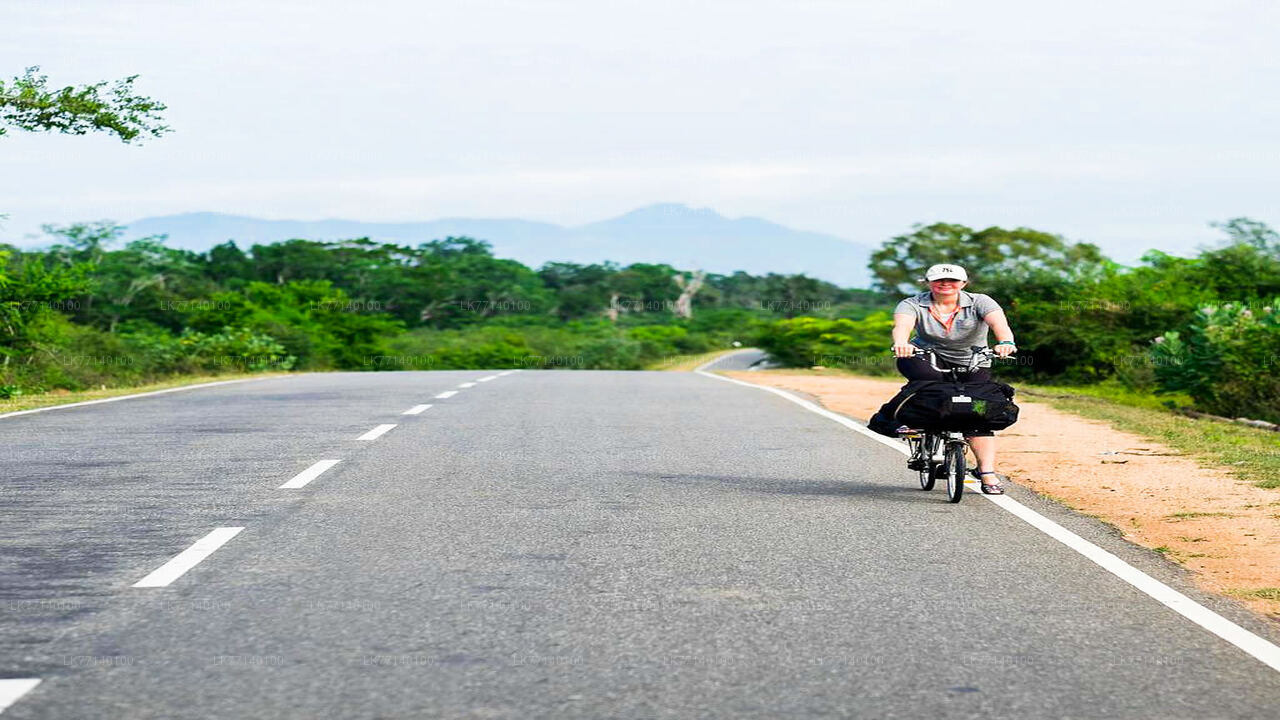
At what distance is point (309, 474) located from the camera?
10.4 metres

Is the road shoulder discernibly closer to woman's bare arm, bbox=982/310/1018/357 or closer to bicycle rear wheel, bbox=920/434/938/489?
bicycle rear wheel, bbox=920/434/938/489

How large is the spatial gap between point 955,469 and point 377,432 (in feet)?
21.1

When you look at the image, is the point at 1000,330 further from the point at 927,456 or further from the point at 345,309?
the point at 345,309

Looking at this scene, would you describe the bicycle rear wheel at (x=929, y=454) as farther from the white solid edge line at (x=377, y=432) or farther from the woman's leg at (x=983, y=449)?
the white solid edge line at (x=377, y=432)

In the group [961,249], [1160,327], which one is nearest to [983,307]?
[1160,327]

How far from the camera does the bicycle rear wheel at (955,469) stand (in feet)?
29.9

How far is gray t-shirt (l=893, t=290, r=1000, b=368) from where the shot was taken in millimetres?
9344

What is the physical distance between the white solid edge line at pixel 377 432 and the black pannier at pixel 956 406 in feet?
18.9

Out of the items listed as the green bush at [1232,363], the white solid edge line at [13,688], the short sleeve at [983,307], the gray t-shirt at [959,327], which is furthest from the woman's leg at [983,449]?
the green bush at [1232,363]

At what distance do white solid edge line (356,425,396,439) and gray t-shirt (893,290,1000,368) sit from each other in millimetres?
5820

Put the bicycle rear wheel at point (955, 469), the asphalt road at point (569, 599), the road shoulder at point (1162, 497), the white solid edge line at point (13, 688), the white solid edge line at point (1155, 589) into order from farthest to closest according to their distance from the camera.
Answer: the bicycle rear wheel at point (955, 469) < the road shoulder at point (1162, 497) < the white solid edge line at point (1155, 589) < the asphalt road at point (569, 599) < the white solid edge line at point (13, 688)

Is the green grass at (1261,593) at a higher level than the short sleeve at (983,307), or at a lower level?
lower

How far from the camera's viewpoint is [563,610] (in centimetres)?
588

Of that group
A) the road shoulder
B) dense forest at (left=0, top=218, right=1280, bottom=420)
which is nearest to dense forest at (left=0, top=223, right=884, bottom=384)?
dense forest at (left=0, top=218, right=1280, bottom=420)
